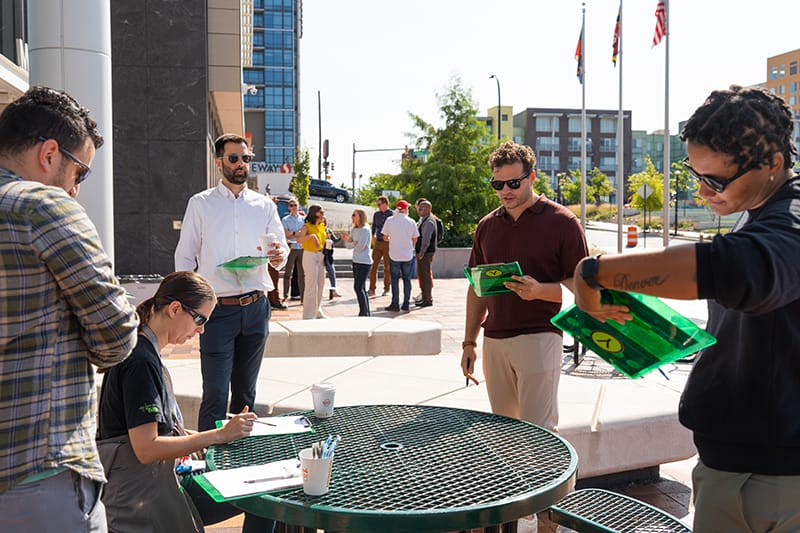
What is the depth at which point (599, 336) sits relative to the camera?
86.4 inches

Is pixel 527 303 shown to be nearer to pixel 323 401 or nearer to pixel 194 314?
pixel 323 401

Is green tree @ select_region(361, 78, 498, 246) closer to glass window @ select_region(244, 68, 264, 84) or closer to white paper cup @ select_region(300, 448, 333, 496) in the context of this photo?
white paper cup @ select_region(300, 448, 333, 496)

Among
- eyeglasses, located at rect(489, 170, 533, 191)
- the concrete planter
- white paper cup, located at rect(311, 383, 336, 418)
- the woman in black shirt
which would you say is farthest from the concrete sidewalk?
the concrete planter

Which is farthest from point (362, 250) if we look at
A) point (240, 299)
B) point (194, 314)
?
point (194, 314)

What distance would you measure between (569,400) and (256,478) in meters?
3.12

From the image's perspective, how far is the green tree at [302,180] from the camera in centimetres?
4904

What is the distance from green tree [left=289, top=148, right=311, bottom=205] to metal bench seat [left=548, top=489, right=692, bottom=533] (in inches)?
1741

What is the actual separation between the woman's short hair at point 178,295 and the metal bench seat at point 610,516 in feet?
5.33

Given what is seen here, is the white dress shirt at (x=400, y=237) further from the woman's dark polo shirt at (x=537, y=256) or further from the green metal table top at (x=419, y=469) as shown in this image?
the green metal table top at (x=419, y=469)

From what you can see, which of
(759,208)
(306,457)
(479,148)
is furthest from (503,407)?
(479,148)

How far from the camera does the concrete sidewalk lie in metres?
4.60

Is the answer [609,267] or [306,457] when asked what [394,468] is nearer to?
[306,457]

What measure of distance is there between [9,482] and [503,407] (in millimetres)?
2671

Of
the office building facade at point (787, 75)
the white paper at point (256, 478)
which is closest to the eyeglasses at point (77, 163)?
the white paper at point (256, 478)
